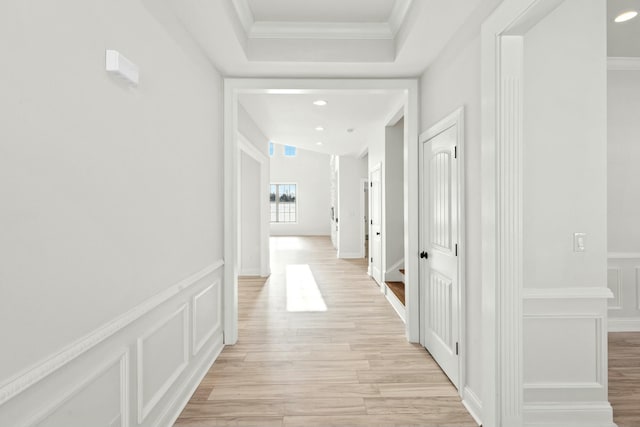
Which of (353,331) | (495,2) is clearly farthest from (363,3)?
(353,331)

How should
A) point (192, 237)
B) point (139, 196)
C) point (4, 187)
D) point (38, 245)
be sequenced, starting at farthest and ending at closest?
point (192, 237) → point (139, 196) → point (38, 245) → point (4, 187)

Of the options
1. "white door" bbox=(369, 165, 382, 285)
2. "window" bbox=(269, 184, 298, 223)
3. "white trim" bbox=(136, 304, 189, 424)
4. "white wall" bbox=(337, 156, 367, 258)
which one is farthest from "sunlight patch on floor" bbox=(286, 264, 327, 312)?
"window" bbox=(269, 184, 298, 223)

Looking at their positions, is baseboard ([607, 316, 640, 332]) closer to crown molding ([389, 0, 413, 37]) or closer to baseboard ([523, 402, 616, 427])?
baseboard ([523, 402, 616, 427])

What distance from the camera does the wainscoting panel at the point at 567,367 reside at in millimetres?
2000

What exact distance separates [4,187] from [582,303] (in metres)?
2.77

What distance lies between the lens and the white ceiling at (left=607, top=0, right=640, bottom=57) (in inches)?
98.3

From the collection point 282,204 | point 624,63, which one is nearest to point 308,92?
point 624,63

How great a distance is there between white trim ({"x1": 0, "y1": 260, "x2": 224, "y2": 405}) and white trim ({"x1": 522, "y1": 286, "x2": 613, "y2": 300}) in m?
2.12

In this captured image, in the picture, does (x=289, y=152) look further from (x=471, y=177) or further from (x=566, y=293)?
(x=566, y=293)

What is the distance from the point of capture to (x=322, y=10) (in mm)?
2666

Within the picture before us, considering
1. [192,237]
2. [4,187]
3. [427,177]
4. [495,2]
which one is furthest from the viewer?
[427,177]

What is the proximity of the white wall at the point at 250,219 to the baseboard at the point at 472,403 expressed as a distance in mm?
4586

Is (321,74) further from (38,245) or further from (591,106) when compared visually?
(38,245)

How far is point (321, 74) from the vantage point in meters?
3.16
